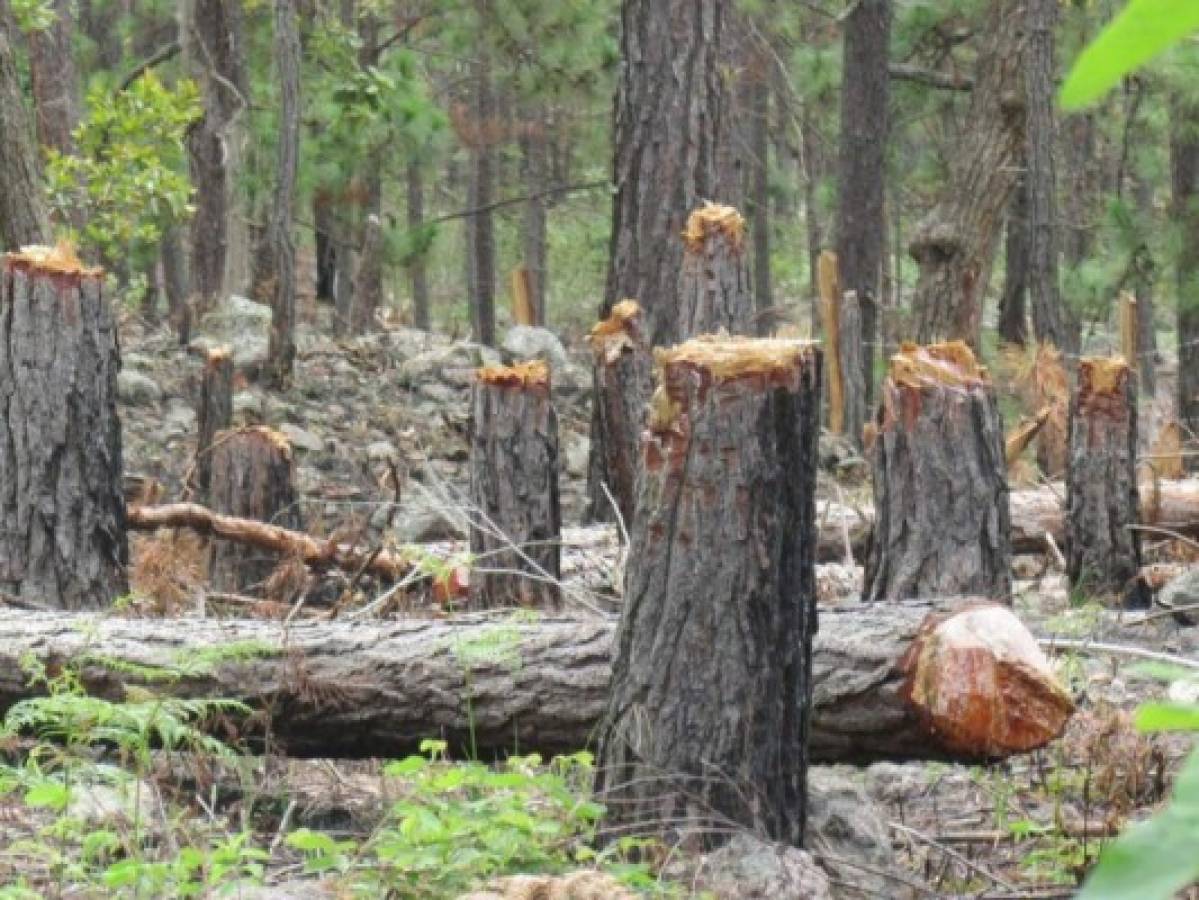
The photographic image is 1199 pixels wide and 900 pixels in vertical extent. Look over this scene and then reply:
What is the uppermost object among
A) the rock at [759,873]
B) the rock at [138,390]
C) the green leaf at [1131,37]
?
the green leaf at [1131,37]

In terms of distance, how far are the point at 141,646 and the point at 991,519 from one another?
107 inches

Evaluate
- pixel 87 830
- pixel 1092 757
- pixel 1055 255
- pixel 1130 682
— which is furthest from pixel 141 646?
pixel 1055 255

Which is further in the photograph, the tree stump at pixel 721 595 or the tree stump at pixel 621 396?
the tree stump at pixel 621 396

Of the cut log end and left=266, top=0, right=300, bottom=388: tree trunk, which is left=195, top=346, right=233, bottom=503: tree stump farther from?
the cut log end

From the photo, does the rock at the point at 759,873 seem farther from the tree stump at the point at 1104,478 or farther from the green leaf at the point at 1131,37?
the tree stump at the point at 1104,478

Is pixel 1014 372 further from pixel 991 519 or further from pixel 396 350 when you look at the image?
pixel 991 519

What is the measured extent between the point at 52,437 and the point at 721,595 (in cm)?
347

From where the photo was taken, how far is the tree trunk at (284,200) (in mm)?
14039

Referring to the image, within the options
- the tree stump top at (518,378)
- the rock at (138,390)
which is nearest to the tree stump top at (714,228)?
the tree stump top at (518,378)

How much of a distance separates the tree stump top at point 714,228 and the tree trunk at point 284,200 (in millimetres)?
6584

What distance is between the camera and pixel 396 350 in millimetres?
16984

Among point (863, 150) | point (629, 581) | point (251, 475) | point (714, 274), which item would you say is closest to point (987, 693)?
point (629, 581)

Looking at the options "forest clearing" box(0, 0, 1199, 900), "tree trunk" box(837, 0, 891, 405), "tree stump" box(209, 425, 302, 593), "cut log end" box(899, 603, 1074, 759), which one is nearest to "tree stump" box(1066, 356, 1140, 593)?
"forest clearing" box(0, 0, 1199, 900)

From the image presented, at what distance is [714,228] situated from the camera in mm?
8094
